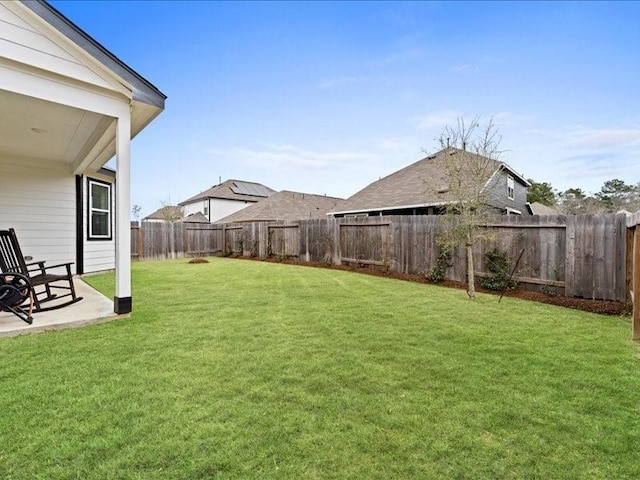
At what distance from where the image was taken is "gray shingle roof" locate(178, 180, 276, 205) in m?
33.4

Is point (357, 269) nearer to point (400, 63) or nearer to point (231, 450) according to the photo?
point (400, 63)

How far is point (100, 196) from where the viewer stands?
30.3 feet

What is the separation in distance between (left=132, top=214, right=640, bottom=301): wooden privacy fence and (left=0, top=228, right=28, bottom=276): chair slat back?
26.5 ft

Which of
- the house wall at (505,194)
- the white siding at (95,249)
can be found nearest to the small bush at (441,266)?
the white siding at (95,249)

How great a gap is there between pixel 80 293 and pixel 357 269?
23.6ft

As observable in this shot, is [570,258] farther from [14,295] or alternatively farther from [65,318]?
[14,295]

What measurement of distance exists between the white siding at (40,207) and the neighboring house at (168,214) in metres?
23.7

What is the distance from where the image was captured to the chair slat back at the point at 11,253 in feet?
15.2

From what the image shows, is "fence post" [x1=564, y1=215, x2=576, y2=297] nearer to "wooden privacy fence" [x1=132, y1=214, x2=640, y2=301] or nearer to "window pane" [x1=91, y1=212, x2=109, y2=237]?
"wooden privacy fence" [x1=132, y1=214, x2=640, y2=301]

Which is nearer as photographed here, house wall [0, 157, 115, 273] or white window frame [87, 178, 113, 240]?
house wall [0, 157, 115, 273]

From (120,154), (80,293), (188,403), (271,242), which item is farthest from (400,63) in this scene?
(188,403)

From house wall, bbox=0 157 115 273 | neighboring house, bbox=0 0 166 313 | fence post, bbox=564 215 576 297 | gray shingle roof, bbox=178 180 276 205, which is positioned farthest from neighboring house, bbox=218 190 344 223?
fence post, bbox=564 215 576 297

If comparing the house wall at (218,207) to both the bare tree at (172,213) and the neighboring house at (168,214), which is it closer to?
the bare tree at (172,213)

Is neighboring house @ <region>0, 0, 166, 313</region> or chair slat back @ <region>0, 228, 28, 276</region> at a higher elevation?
neighboring house @ <region>0, 0, 166, 313</region>
